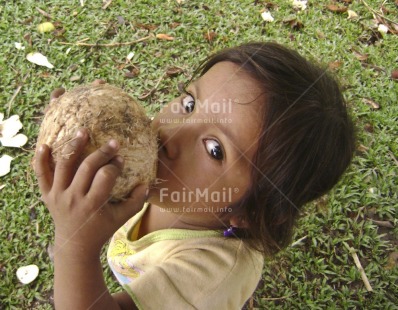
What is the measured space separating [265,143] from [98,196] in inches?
22.2

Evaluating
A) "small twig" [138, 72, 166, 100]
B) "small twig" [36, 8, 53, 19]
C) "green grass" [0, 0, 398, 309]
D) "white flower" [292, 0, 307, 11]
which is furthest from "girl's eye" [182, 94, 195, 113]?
"white flower" [292, 0, 307, 11]

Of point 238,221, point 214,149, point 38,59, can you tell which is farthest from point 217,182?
point 38,59

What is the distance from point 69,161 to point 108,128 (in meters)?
0.14

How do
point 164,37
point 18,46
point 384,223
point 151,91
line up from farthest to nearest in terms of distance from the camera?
1. point 164,37
2. point 18,46
3. point 151,91
4. point 384,223

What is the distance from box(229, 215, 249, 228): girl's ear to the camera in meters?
1.52

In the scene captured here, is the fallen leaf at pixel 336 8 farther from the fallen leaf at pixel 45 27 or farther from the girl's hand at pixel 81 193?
the girl's hand at pixel 81 193

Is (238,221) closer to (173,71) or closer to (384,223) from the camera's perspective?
(384,223)

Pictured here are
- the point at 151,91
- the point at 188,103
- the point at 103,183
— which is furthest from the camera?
the point at 151,91

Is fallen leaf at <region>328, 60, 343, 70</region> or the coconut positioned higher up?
the coconut

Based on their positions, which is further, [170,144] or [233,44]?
[233,44]

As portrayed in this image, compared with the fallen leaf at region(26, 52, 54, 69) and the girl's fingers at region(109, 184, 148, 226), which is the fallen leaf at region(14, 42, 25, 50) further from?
the girl's fingers at region(109, 184, 148, 226)

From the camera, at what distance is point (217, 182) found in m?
1.36

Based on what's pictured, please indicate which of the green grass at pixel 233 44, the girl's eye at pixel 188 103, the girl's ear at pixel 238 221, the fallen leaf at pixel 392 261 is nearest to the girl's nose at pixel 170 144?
the girl's eye at pixel 188 103

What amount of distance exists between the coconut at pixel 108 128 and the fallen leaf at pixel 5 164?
1.33 metres
